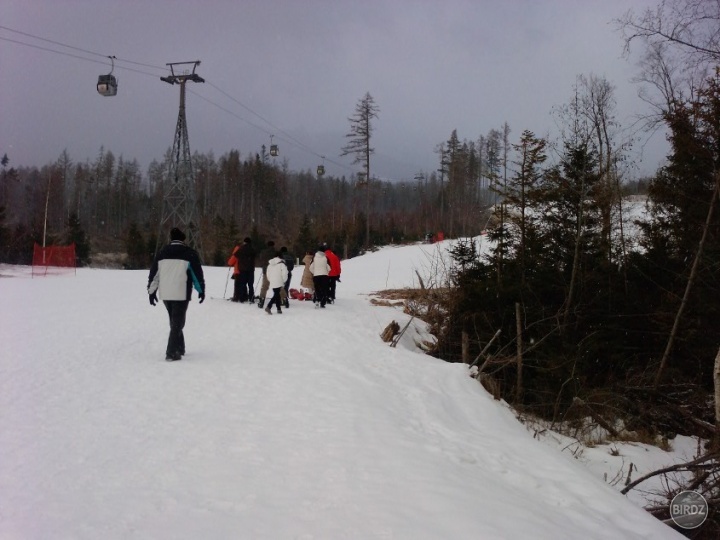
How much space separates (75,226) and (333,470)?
47.7 metres

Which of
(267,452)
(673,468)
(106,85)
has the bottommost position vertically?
(673,468)

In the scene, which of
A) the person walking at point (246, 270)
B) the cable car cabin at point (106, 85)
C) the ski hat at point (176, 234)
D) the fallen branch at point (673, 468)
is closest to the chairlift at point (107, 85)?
the cable car cabin at point (106, 85)

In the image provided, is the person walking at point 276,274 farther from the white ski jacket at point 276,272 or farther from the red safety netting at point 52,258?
the red safety netting at point 52,258

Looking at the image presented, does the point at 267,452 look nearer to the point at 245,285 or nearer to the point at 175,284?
the point at 175,284

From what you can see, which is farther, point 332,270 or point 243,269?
point 332,270

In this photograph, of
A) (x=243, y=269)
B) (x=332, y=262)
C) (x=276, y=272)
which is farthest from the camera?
(x=332, y=262)

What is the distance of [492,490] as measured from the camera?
13.6 ft

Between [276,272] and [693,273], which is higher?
[693,273]

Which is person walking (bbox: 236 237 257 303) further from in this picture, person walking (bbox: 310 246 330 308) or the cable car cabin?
the cable car cabin

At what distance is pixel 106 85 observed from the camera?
17.2 m

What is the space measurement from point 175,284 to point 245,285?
7.43 meters

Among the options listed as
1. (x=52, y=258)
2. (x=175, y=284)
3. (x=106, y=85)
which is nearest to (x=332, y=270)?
(x=175, y=284)

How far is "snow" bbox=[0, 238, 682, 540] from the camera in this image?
324cm

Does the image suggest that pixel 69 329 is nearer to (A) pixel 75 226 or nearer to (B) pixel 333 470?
(B) pixel 333 470
